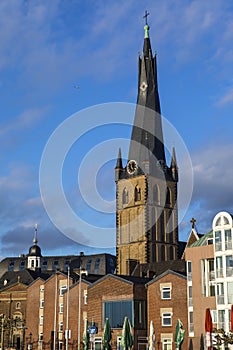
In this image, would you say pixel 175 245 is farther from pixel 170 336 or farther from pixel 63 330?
pixel 170 336

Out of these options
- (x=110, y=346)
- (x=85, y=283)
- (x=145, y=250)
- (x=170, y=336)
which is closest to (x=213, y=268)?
(x=170, y=336)

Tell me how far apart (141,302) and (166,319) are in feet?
14.0

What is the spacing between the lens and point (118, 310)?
77.9m

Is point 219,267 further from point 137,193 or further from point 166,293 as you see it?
point 137,193

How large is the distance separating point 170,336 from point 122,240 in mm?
52312

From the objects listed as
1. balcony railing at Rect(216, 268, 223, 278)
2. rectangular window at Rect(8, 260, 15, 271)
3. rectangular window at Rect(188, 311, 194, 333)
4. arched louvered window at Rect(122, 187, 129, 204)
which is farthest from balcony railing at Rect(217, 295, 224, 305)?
rectangular window at Rect(8, 260, 15, 271)

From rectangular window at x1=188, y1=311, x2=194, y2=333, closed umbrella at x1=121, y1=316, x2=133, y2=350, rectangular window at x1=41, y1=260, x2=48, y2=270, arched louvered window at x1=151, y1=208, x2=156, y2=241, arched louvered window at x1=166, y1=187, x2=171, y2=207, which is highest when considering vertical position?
arched louvered window at x1=166, y1=187, x2=171, y2=207

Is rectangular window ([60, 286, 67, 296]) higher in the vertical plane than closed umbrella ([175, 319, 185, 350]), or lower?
higher

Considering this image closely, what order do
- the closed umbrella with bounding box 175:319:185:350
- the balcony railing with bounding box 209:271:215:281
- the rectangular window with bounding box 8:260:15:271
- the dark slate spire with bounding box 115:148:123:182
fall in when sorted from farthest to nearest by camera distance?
the rectangular window with bounding box 8:260:15:271, the dark slate spire with bounding box 115:148:123:182, the balcony railing with bounding box 209:271:215:281, the closed umbrella with bounding box 175:319:185:350

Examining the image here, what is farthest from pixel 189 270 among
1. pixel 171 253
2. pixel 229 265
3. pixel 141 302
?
pixel 171 253

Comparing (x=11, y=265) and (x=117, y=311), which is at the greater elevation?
(x=11, y=265)

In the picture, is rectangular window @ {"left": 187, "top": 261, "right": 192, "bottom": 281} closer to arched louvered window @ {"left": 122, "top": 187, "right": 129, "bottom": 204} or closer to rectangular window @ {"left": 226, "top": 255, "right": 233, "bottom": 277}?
rectangular window @ {"left": 226, "top": 255, "right": 233, "bottom": 277}

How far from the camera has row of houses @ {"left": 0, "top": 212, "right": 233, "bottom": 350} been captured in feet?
217

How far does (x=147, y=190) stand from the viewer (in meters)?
126
